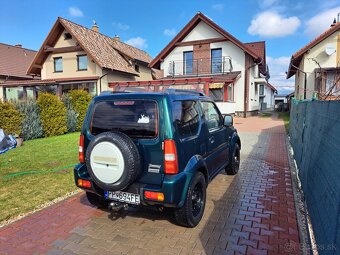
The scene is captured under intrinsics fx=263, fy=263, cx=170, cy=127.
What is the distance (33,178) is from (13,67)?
29.0 metres

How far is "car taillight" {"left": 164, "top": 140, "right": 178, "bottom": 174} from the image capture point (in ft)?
10.6

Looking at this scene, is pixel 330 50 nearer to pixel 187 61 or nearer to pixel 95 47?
pixel 187 61

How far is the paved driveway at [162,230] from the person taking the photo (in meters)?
3.15

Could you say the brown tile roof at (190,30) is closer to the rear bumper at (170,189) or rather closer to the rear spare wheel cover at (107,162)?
the rear bumper at (170,189)

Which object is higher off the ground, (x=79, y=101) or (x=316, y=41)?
(x=316, y=41)

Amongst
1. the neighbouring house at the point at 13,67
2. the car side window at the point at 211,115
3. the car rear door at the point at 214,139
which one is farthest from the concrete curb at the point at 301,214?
the neighbouring house at the point at 13,67

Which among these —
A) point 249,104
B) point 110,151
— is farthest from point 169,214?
point 249,104

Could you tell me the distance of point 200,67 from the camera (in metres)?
24.4

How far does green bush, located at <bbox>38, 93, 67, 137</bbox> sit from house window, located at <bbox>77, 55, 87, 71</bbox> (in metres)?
12.0

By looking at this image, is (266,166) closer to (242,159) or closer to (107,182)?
(242,159)

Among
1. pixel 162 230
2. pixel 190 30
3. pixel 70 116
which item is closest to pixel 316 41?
pixel 190 30

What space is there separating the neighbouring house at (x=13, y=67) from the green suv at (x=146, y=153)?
2405 centimetres

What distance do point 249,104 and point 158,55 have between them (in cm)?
978

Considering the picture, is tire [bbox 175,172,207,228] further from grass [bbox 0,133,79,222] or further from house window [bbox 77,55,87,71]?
house window [bbox 77,55,87,71]
